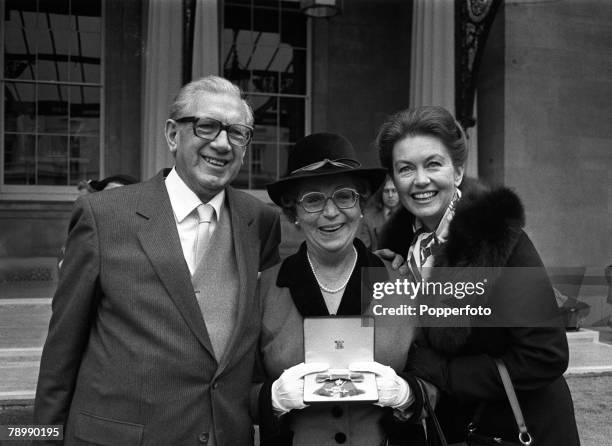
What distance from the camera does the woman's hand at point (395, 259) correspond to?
2.27m

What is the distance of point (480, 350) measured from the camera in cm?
200

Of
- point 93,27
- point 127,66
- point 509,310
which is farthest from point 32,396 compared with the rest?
point 93,27

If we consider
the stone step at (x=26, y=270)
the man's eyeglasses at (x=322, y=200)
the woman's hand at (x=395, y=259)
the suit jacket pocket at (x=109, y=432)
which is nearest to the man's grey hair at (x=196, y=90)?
the man's eyeglasses at (x=322, y=200)

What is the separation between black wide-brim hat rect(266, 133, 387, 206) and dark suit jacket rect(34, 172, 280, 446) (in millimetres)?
383

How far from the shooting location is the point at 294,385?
1894 mm

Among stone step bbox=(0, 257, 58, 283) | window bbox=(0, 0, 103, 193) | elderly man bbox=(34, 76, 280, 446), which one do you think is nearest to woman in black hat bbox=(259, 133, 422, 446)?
elderly man bbox=(34, 76, 280, 446)

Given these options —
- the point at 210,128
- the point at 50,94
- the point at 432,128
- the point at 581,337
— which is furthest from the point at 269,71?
the point at 432,128

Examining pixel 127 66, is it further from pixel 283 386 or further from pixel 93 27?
pixel 283 386

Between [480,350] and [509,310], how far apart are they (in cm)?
19

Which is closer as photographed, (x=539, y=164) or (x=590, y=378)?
(x=590, y=378)

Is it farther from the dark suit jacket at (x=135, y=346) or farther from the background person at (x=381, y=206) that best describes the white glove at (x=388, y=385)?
the background person at (x=381, y=206)

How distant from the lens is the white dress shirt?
211cm

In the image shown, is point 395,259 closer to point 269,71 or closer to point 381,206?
point 381,206

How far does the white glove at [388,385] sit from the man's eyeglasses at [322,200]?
1.87 feet
